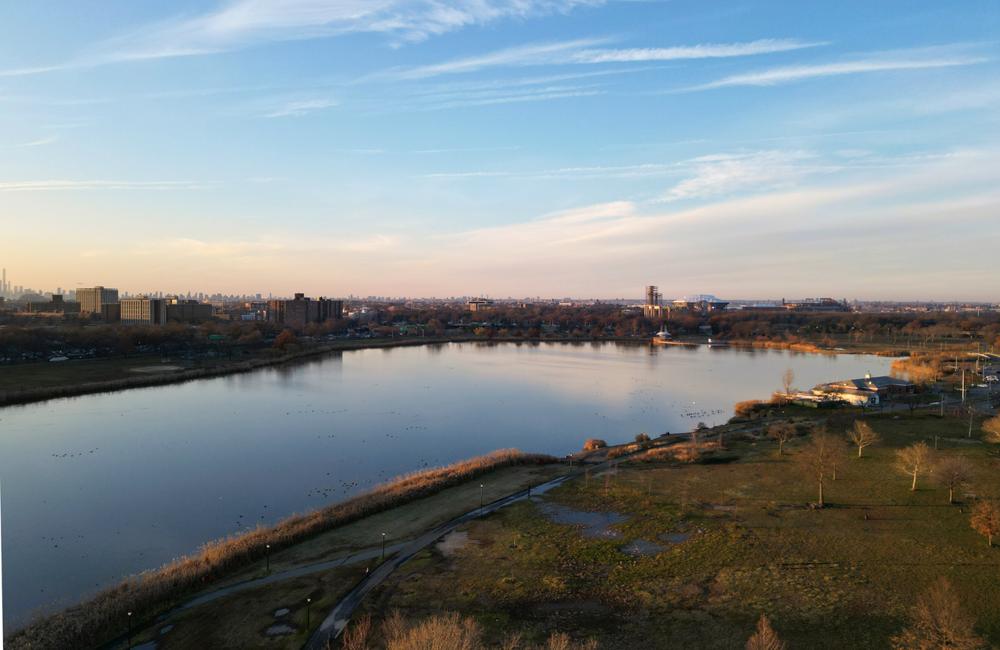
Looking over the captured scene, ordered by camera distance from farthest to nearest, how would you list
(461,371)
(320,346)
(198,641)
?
(320,346), (461,371), (198,641)

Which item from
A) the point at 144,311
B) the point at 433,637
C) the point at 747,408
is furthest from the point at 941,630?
the point at 144,311

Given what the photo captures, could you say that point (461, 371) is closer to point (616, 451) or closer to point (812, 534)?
point (616, 451)

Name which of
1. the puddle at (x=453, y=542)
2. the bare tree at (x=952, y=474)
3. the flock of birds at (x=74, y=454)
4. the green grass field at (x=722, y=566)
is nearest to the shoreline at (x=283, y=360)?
the flock of birds at (x=74, y=454)

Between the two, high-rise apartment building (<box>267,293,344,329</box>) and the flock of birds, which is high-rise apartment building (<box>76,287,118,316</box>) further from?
the flock of birds

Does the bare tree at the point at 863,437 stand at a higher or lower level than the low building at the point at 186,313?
lower

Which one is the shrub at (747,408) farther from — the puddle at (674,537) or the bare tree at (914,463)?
the puddle at (674,537)

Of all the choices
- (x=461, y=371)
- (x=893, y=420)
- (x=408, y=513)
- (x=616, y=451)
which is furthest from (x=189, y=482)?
(x=461, y=371)

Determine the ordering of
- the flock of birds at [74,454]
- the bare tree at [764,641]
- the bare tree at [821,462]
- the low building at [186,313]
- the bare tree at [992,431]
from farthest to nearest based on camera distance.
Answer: the low building at [186,313], the flock of birds at [74,454], the bare tree at [992,431], the bare tree at [821,462], the bare tree at [764,641]
